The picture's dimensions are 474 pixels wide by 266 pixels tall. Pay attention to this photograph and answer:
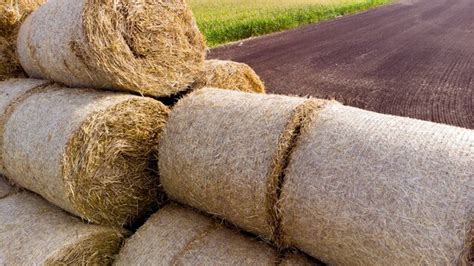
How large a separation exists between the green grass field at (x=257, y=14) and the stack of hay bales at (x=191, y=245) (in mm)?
9684

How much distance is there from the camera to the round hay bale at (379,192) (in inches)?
77.9

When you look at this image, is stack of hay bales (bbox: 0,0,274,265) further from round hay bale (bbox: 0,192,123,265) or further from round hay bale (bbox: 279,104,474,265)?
round hay bale (bbox: 279,104,474,265)

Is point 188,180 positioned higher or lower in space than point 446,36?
higher

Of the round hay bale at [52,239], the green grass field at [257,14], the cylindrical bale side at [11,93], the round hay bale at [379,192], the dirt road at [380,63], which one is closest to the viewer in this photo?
the round hay bale at [379,192]

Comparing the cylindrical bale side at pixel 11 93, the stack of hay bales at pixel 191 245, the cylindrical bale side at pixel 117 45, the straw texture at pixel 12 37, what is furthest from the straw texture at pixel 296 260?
the straw texture at pixel 12 37

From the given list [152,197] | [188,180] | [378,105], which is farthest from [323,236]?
[378,105]

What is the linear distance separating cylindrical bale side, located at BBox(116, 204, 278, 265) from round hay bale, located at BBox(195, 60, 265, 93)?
102 cm

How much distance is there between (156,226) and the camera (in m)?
3.01

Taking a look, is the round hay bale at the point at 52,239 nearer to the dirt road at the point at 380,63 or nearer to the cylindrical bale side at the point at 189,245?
the cylindrical bale side at the point at 189,245

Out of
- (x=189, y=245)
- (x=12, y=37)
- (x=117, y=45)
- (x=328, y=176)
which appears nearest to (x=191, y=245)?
(x=189, y=245)

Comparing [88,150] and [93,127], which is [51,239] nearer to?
[88,150]

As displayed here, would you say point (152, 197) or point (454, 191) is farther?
point (152, 197)

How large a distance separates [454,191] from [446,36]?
34.7ft

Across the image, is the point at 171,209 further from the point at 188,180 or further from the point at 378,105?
the point at 378,105
